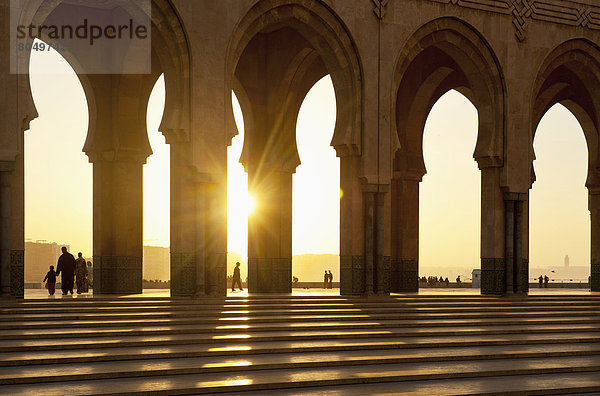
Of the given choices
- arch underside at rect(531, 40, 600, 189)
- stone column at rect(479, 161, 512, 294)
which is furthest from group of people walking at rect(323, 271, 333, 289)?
stone column at rect(479, 161, 512, 294)

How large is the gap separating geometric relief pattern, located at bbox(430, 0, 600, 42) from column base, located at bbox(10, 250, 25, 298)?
956cm

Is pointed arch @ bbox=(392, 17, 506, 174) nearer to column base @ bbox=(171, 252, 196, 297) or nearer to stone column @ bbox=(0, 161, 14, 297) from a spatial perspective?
column base @ bbox=(171, 252, 196, 297)

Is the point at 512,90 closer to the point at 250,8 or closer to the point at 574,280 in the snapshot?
the point at 250,8

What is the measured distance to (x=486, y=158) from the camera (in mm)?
18141

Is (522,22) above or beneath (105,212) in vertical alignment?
above

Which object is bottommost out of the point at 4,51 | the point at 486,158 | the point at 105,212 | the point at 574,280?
the point at 574,280

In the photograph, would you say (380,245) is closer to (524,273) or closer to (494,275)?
(494,275)

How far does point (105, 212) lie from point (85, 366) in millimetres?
9688

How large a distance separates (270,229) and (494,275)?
5220 millimetres

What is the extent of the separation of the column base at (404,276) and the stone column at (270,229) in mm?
2873

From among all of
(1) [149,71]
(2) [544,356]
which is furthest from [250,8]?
(2) [544,356]

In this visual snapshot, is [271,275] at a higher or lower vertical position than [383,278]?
lower

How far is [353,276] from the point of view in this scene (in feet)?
54.4

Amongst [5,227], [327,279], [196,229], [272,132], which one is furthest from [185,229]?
[327,279]
